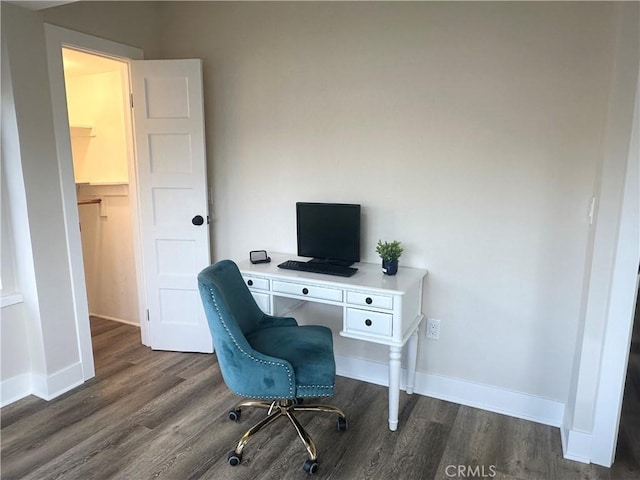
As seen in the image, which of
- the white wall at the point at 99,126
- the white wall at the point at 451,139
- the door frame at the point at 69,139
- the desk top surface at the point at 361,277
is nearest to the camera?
the white wall at the point at 451,139

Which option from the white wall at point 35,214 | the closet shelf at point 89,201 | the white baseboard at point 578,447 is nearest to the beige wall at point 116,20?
the white wall at point 35,214

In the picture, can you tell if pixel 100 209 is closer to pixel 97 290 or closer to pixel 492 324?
pixel 97 290

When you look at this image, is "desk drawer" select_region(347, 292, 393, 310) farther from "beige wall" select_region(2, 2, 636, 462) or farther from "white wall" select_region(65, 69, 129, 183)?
"white wall" select_region(65, 69, 129, 183)

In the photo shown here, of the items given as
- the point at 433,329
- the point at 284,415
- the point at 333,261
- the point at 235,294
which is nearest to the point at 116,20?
the point at 235,294

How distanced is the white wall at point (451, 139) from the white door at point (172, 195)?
26 cm

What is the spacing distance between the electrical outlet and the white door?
1.62 metres

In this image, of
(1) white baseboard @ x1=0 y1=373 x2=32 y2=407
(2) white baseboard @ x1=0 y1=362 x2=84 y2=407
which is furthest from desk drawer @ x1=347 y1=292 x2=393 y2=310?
(1) white baseboard @ x1=0 y1=373 x2=32 y2=407

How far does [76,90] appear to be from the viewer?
3.90 metres

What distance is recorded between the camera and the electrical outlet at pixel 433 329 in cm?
269

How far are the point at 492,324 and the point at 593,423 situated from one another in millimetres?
661

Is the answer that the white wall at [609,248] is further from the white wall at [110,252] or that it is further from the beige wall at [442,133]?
the white wall at [110,252]

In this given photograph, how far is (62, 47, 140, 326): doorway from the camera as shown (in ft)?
12.2

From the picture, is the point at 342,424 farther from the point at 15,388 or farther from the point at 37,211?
the point at 37,211

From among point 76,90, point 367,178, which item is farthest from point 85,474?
point 76,90
